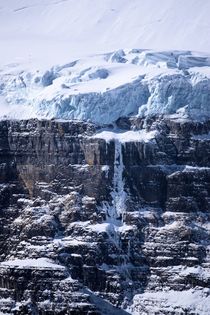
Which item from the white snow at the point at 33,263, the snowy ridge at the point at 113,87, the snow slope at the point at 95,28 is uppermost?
the snow slope at the point at 95,28

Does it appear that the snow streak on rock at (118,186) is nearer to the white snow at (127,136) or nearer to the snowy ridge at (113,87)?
the white snow at (127,136)

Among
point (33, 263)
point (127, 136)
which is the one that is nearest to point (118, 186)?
point (127, 136)

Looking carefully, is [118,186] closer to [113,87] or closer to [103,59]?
[113,87]

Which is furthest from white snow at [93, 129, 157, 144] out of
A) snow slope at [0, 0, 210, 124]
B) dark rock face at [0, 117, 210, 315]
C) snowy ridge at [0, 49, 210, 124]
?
snow slope at [0, 0, 210, 124]

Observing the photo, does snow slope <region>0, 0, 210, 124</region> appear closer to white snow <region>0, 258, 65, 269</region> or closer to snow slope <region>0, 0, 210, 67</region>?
snow slope <region>0, 0, 210, 67</region>

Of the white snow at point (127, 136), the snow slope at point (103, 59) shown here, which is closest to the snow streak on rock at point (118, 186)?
the white snow at point (127, 136)

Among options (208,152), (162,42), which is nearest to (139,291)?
(208,152)

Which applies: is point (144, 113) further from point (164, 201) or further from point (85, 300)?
point (85, 300)
